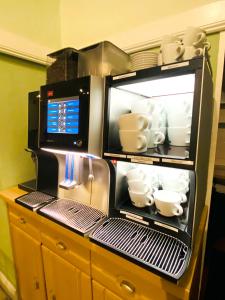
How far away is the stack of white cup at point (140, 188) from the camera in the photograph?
806 millimetres

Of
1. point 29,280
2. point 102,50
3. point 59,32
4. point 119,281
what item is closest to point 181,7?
point 102,50

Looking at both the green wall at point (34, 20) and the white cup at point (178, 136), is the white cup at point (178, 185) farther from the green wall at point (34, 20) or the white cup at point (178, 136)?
the green wall at point (34, 20)

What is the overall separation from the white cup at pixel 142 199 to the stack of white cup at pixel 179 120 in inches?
10.0

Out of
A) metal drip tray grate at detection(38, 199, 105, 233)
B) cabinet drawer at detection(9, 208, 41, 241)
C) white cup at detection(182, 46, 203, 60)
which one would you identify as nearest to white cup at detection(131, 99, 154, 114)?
white cup at detection(182, 46, 203, 60)

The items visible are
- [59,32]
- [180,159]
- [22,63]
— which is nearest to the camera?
[180,159]

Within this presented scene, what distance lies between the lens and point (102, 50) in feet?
2.77

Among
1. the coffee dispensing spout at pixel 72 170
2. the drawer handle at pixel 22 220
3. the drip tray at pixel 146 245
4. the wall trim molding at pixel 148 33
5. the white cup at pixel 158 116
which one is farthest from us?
the drawer handle at pixel 22 220

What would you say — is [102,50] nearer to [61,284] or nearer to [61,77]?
[61,77]

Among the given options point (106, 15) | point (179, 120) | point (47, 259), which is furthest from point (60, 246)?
point (106, 15)

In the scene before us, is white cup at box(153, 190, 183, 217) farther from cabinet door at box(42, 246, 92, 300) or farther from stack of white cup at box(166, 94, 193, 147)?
cabinet door at box(42, 246, 92, 300)

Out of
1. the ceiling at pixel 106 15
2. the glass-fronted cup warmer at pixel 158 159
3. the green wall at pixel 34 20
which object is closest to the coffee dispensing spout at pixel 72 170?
the glass-fronted cup warmer at pixel 158 159

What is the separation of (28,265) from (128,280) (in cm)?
79

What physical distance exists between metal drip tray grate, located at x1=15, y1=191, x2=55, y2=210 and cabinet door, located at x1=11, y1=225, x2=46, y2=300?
0.72 feet

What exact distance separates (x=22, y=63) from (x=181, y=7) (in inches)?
42.5
